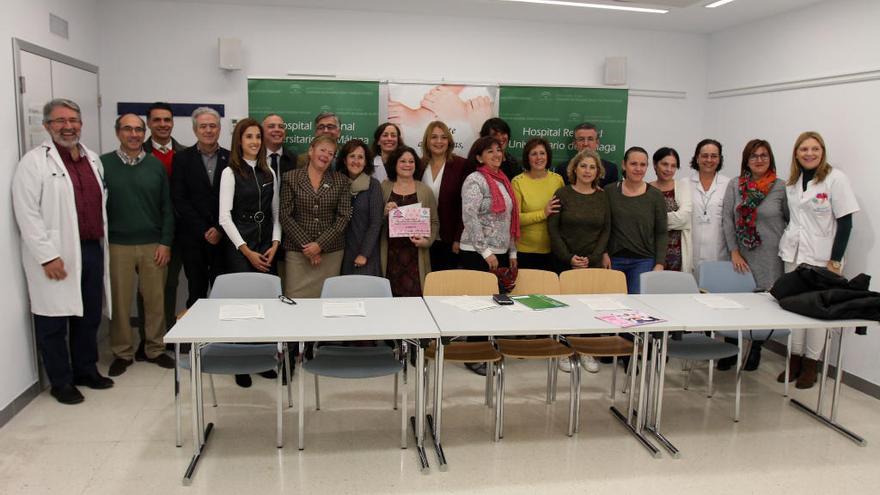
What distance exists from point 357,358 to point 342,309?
0.34 m

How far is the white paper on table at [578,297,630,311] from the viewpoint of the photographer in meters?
3.59

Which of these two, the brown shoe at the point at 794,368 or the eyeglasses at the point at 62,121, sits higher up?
the eyeglasses at the point at 62,121

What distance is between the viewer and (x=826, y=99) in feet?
16.0

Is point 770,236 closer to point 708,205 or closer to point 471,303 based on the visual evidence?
point 708,205

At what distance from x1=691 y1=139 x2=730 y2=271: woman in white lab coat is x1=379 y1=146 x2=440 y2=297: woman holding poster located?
2.06 meters

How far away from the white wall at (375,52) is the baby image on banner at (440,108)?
14.1 inches

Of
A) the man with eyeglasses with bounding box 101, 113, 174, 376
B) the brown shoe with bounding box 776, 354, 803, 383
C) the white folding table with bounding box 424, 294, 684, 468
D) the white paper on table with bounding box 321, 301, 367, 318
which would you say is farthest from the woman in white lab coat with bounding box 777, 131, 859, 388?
the man with eyeglasses with bounding box 101, 113, 174, 376

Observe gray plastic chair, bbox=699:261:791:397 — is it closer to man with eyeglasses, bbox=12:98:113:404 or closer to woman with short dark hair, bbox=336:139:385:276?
woman with short dark hair, bbox=336:139:385:276

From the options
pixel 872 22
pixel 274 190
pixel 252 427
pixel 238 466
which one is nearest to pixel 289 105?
pixel 274 190

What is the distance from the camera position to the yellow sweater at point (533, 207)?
4.67 metres

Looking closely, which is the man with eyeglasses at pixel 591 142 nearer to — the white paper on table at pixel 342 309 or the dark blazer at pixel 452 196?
the dark blazer at pixel 452 196

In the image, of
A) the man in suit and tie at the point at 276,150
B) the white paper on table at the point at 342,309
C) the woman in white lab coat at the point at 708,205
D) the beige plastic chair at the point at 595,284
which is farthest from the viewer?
the woman in white lab coat at the point at 708,205

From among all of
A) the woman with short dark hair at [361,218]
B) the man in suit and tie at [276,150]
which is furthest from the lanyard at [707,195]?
the man in suit and tie at [276,150]

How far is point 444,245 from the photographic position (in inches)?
190
